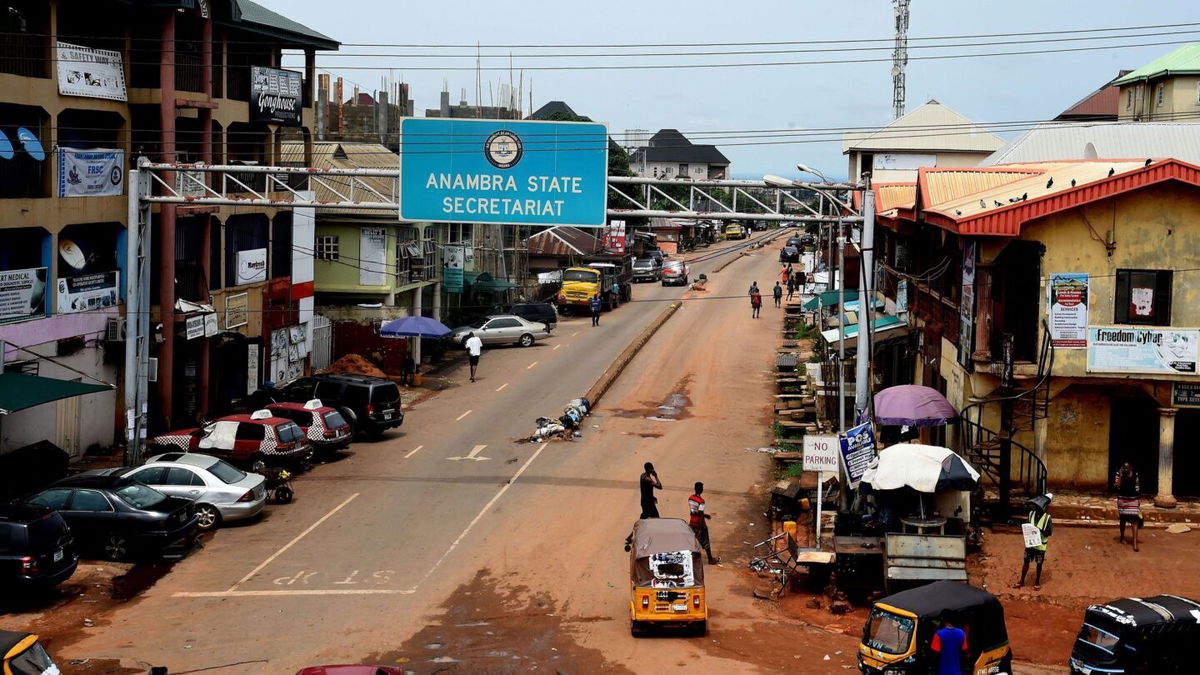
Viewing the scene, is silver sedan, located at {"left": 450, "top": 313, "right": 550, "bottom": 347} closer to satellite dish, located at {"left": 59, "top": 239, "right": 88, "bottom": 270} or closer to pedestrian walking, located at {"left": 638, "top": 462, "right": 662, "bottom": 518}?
satellite dish, located at {"left": 59, "top": 239, "right": 88, "bottom": 270}

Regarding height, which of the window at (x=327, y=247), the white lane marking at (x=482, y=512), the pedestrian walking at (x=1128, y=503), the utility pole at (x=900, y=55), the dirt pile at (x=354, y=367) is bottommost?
the white lane marking at (x=482, y=512)

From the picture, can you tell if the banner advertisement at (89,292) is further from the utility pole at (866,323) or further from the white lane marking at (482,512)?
the utility pole at (866,323)

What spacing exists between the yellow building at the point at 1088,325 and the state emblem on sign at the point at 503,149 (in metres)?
9.16

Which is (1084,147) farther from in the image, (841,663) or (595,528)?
(841,663)

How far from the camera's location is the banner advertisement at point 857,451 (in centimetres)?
Result: 2320

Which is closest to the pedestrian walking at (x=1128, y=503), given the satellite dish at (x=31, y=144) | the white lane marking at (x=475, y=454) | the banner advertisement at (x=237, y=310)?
the white lane marking at (x=475, y=454)

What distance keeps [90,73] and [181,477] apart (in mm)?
12070

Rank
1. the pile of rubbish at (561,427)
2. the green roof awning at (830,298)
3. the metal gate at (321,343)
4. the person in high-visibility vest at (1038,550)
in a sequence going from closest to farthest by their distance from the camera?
the person in high-visibility vest at (1038,550), the pile of rubbish at (561,427), the green roof awning at (830,298), the metal gate at (321,343)

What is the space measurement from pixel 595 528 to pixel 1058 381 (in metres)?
9.73

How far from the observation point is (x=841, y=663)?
691 inches

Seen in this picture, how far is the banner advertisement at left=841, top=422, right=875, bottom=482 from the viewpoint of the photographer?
2320 cm

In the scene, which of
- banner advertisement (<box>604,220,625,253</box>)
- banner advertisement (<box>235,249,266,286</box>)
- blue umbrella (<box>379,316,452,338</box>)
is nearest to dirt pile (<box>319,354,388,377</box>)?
blue umbrella (<box>379,316,452,338</box>)

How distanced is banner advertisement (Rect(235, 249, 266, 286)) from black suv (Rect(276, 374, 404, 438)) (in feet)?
18.8

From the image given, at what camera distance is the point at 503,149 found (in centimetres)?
2697
